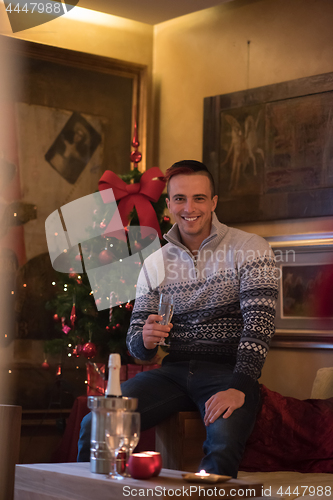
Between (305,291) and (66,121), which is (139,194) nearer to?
(66,121)

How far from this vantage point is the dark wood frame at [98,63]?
14.1 ft

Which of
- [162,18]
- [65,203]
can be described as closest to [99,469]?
[65,203]

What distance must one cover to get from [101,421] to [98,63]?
11.4 feet

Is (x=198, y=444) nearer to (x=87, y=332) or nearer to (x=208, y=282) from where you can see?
(x=208, y=282)

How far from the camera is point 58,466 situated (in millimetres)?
1897

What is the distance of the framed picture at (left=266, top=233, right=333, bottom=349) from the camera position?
3.69 meters

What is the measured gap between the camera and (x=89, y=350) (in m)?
3.68

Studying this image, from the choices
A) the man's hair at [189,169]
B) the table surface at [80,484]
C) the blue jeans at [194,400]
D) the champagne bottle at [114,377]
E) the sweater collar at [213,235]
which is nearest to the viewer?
the table surface at [80,484]

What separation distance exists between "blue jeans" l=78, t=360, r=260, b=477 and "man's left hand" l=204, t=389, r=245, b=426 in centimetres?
2

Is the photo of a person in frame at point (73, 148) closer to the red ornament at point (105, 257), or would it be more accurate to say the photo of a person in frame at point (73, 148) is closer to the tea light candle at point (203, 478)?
the red ornament at point (105, 257)

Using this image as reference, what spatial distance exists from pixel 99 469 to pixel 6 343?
251cm

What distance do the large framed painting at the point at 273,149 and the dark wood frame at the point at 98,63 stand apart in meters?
0.57

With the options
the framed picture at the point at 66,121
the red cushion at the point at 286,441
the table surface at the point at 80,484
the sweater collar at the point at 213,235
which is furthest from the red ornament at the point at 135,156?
the table surface at the point at 80,484

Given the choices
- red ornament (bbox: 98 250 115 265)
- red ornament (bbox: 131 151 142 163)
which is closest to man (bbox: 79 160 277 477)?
red ornament (bbox: 98 250 115 265)
